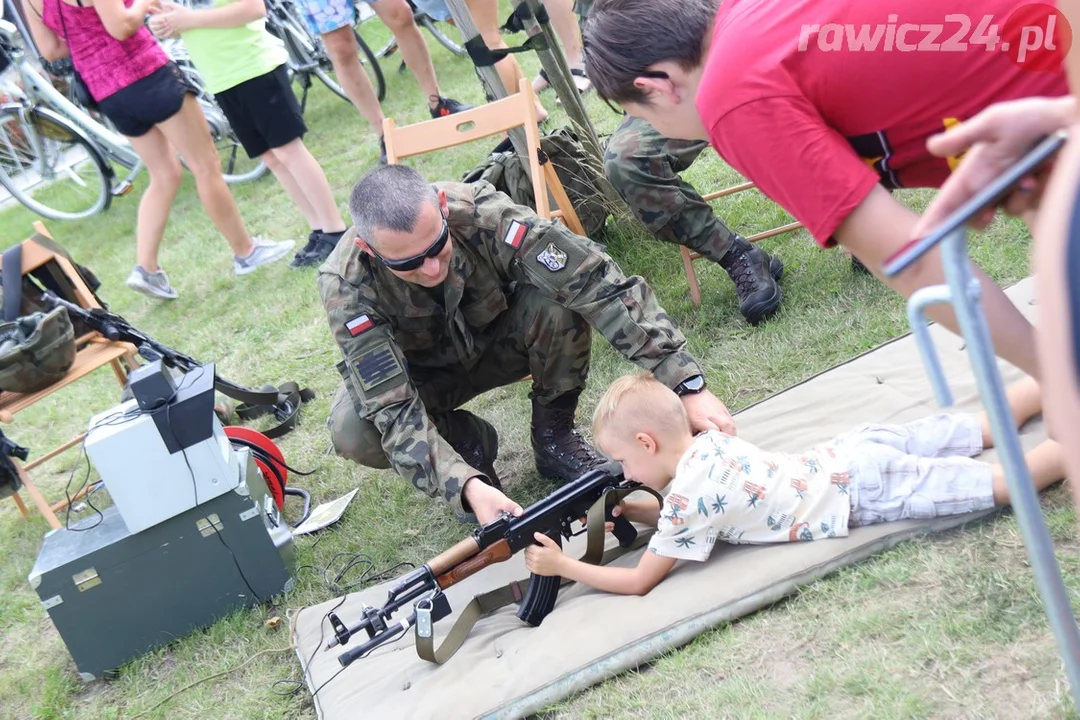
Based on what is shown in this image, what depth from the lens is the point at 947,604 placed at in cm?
232

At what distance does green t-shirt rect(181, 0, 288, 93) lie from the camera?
18.8 feet

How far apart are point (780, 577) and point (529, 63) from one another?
6576mm

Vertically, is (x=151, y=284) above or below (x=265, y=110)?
below

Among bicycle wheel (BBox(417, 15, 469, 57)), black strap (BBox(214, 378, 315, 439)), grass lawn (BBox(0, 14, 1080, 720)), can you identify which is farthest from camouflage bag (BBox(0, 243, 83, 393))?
bicycle wheel (BBox(417, 15, 469, 57))

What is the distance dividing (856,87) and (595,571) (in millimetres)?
1509

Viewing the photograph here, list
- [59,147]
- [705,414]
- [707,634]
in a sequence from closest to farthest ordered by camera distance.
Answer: [707,634], [705,414], [59,147]

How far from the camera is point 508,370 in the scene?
3.74 metres

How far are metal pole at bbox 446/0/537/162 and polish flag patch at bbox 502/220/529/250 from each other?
907mm

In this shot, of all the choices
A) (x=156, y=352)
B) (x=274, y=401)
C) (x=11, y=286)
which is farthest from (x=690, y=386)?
(x=11, y=286)

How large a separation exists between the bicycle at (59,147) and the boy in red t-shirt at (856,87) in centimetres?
733

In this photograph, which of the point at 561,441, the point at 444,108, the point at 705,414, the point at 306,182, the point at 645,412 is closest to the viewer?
the point at 645,412

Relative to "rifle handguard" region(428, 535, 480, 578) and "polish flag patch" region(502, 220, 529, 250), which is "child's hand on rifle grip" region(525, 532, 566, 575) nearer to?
"rifle handguard" region(428, 535, 480, 578)

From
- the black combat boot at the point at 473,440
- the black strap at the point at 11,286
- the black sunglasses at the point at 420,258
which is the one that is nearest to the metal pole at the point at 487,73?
the black combat boot at the point at 473,440

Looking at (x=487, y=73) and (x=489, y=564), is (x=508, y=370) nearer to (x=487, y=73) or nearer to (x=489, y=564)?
(x=489, y=564)
